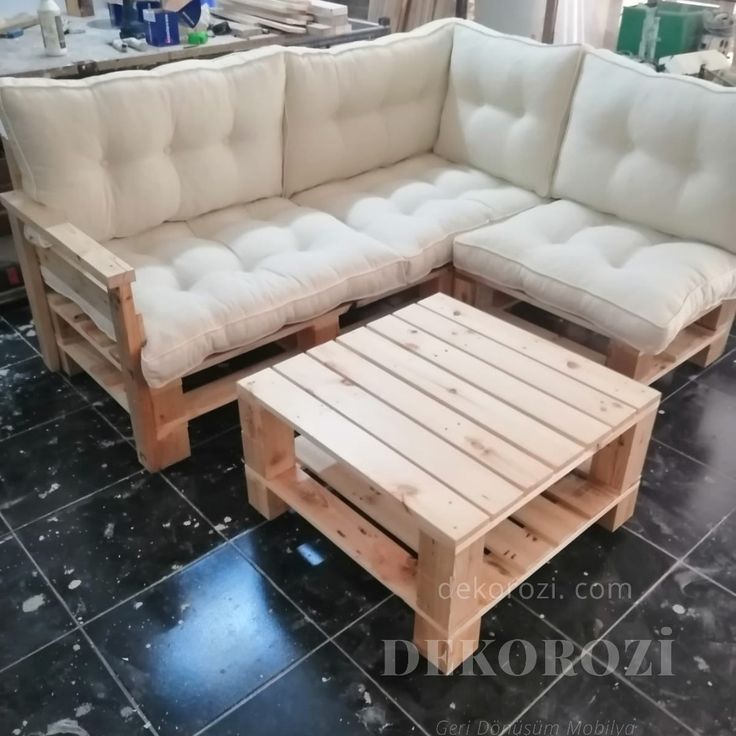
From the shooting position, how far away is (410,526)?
1.61 metres

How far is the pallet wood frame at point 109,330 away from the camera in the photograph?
70.1 inches

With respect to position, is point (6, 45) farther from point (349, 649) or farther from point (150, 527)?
point (349, 649)

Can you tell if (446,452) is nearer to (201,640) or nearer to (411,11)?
(201,640)

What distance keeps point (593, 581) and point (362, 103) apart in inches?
64.2

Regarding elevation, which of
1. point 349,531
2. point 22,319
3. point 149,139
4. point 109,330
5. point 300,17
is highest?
point 300,17

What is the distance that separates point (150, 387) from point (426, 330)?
0.66 m

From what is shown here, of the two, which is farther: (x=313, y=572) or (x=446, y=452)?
(x=313, y=572)

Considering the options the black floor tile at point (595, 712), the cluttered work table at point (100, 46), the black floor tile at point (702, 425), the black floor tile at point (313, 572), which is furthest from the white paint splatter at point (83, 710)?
the cluttered work table at point (100, 46)

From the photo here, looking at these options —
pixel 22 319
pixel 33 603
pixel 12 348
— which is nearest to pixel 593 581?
pixel 33 603

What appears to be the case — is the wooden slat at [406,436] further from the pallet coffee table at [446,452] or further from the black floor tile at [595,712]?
the black floor tile at [595,712]

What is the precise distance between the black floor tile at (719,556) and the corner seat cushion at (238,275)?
102cm

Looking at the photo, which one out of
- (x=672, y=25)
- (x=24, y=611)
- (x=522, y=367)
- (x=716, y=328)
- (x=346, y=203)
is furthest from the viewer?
(x=672, y=25)

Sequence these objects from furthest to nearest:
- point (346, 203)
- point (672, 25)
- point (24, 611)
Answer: point (672, 25), point (346, 203), point (24, 611)

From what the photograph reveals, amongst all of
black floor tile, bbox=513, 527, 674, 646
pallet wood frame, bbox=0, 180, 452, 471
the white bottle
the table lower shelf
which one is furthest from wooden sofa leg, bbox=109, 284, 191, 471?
the white bottle
